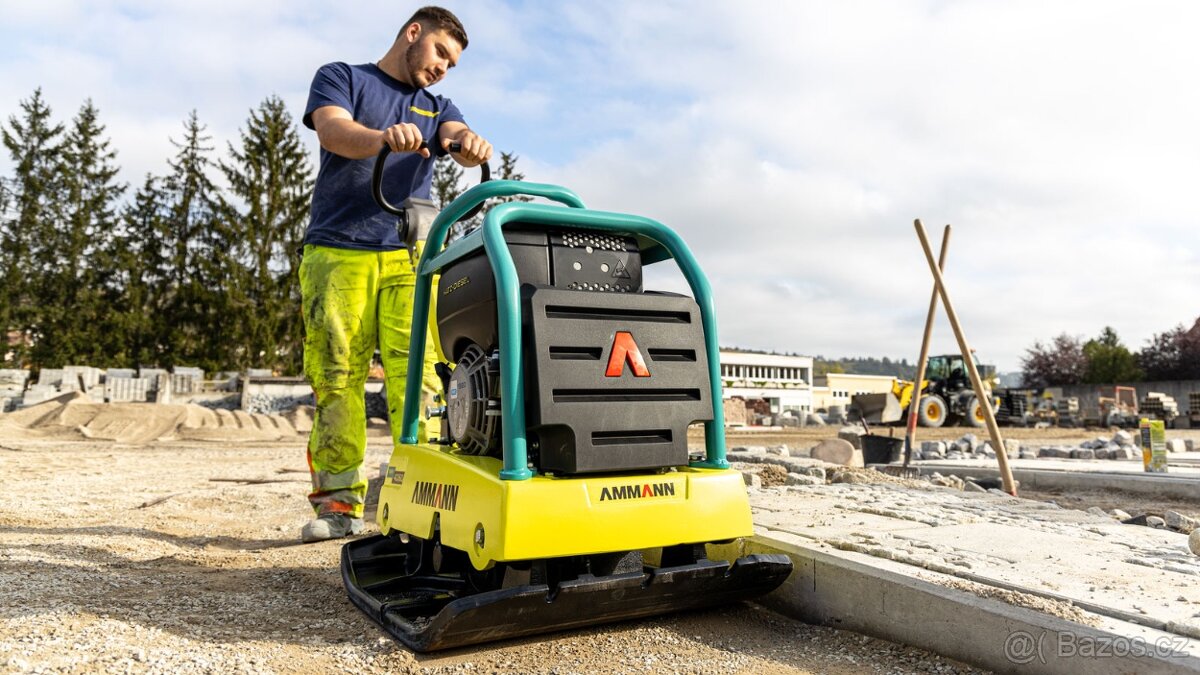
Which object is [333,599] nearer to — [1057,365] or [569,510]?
[569,510]

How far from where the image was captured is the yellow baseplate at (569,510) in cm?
195

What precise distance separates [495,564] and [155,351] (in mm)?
32833

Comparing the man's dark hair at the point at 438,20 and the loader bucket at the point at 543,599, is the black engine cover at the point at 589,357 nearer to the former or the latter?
the loader bucket at the point at 543,599

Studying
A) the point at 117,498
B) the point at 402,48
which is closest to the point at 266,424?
the point at 117,498

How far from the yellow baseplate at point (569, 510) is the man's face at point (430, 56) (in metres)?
1.98

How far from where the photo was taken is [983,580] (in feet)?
7.22

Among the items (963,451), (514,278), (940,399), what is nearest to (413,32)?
(514,278)

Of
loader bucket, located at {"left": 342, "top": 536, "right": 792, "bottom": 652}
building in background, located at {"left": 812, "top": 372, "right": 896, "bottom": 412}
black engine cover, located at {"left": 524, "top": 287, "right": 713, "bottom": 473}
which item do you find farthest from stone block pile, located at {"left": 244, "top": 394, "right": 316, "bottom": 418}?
building in background, located at {"left": 812, "top": 372, "right": 896, "bottom": 412}

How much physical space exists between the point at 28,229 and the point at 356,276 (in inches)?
1312

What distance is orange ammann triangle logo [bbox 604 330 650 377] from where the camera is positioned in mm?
2123

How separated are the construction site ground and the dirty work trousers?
0.33m

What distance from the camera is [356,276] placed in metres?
3.49

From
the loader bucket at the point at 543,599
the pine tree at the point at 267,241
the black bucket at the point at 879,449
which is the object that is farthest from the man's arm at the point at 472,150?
the pine tree at the point at 267,241

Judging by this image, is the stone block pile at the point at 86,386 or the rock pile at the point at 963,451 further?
the stone block pile at the point at 86,386
